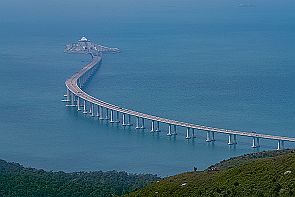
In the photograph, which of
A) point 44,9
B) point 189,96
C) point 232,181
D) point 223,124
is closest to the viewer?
point 232,181

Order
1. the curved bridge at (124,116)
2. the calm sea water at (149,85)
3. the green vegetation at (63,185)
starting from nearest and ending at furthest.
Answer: the green vegetation at (63,185), the calm sea water at (149,85), the curved bridge at (124,116)

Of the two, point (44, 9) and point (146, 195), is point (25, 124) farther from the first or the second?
point (44, 9)

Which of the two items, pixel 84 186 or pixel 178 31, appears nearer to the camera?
Answer: pixel 84 186

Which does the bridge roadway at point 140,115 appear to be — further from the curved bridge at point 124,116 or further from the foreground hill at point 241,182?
the foreground hill at point 241,182

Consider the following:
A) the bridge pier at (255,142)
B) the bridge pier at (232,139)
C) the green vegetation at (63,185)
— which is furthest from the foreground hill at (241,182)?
the bridge pier at (232,139)

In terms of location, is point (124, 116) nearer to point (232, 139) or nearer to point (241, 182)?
point (232, 139)

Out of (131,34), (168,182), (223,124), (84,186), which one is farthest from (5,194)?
(131,34)

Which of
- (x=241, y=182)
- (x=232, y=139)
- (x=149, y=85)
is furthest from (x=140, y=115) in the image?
(x=241, y=182)

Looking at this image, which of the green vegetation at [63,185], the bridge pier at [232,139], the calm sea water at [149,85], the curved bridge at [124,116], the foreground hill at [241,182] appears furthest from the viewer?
the bridge pier at [232,139]
